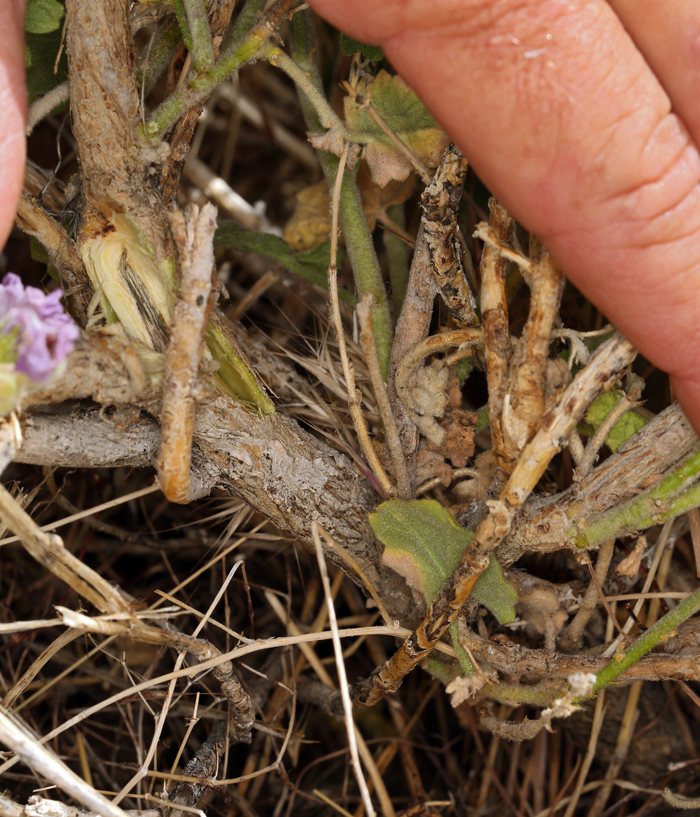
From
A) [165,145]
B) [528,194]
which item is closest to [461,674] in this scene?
[528,194]

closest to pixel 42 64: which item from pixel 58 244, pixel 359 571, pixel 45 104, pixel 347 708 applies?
pixel 45 104

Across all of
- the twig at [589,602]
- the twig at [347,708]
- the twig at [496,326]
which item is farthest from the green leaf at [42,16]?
the twig at [589,602]

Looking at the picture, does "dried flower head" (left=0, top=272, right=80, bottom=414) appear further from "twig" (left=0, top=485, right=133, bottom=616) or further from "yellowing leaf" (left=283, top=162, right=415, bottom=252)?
"yellowing leaf" (left=283, top=162, right=415, bottom=252)

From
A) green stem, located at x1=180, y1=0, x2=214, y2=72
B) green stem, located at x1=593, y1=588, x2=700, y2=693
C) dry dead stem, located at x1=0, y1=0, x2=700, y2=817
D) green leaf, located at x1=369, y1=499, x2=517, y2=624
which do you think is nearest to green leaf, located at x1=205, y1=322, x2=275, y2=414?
dry dead stem, located at x1=0, y1=0, x2=700, y2=817

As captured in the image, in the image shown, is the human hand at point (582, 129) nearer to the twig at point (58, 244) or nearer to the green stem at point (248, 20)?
the green stem at point (248, 20)

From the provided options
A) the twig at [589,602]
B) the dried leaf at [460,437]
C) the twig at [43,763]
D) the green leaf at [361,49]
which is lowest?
the twig at [43,763]

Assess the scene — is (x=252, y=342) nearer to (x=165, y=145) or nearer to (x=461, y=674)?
(x=165, y=145)

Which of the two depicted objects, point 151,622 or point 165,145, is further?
point 151,622
